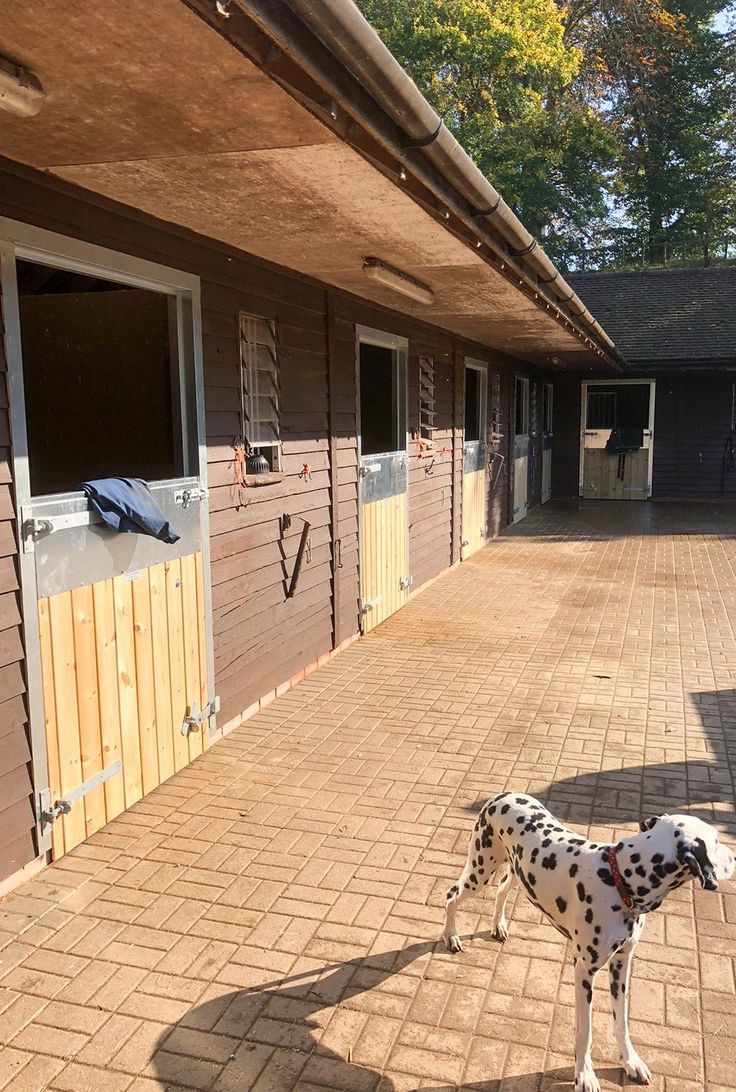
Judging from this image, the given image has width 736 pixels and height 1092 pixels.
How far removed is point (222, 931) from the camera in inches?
121

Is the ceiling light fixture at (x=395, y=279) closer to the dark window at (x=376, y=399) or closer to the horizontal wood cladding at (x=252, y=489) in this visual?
the horizontal wood cladding at (x=252, y=489)

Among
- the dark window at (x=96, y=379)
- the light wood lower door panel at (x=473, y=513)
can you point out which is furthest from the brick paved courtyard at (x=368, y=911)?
the light wood lower door panel at (x=473, y=513)

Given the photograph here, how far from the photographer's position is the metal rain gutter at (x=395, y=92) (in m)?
2.18

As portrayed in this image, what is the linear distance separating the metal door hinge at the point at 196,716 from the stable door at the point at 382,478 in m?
2.52

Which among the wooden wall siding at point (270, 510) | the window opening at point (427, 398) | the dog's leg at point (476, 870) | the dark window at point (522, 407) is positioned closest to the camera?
the dog's leg at point (476, 870)

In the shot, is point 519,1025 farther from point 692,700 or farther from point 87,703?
point 692,700

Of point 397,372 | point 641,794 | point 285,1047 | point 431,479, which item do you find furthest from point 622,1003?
point 431,479

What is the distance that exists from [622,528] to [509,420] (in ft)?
8.00

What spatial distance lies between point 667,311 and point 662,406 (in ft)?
7.70

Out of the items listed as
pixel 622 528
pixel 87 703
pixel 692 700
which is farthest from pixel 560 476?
pixel 87 703

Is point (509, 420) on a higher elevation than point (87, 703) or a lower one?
higher

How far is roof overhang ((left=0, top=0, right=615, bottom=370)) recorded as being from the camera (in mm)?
2107

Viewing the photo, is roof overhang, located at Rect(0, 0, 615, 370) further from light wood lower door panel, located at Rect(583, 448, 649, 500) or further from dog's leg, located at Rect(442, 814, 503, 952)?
light wood lower door panel, located at Rect(583, 448, 649, 500)

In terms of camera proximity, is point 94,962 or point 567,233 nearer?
point 94,962
